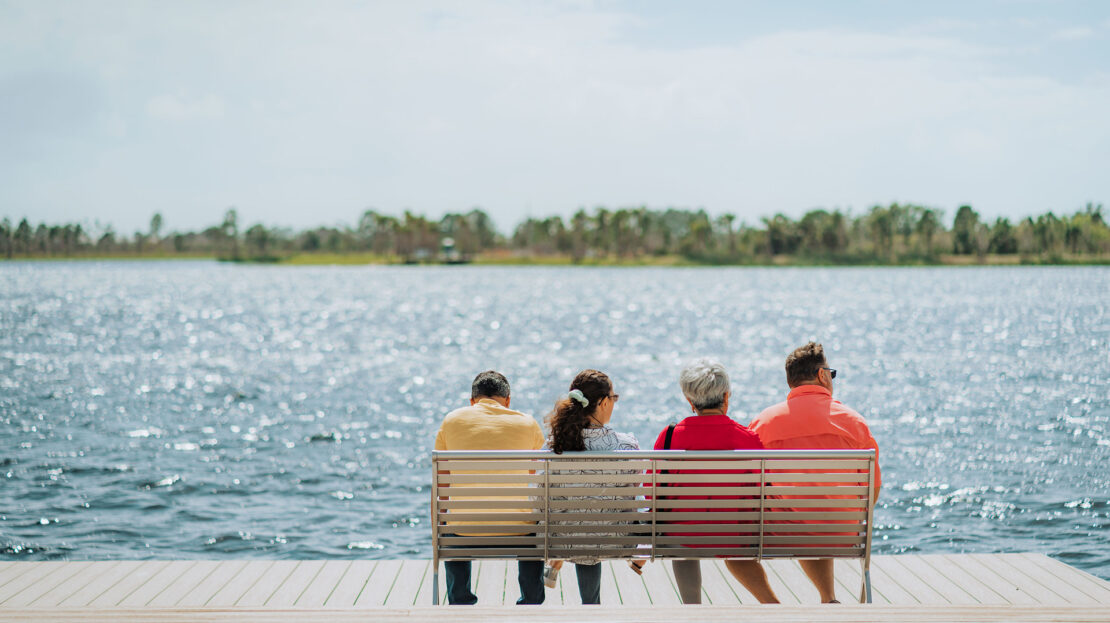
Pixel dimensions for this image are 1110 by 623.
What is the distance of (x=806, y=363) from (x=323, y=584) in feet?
10.9

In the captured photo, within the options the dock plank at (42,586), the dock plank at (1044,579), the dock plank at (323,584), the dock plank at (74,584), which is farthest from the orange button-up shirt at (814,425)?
the dock plank at (42,586)

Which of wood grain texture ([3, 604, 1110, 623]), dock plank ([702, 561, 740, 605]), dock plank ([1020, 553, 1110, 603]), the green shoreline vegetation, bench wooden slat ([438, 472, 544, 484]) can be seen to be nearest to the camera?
wood grain texture ([3, 604, 1110, 623])

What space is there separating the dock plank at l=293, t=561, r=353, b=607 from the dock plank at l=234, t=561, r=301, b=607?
0.19m

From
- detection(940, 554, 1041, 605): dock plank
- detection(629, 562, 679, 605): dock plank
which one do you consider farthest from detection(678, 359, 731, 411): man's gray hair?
detection(940, 554, 1041, 605): dock plank

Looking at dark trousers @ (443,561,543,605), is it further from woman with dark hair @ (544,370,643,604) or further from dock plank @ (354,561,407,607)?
dock plank @ (354,561,407,607)

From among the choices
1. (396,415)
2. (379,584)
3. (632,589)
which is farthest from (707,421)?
(396,415)

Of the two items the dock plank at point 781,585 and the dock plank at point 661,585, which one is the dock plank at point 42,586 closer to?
the dock plank at point 661,585

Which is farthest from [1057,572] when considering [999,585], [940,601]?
[940,601]

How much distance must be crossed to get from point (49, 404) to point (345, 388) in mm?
6871

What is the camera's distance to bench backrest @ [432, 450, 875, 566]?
4.77m

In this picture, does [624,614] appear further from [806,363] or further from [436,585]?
[806,363]

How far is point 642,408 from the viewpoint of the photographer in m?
22.5

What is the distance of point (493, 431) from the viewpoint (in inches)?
203

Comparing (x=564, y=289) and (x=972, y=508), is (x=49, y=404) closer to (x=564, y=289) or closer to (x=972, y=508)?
(x=972, y=508)
